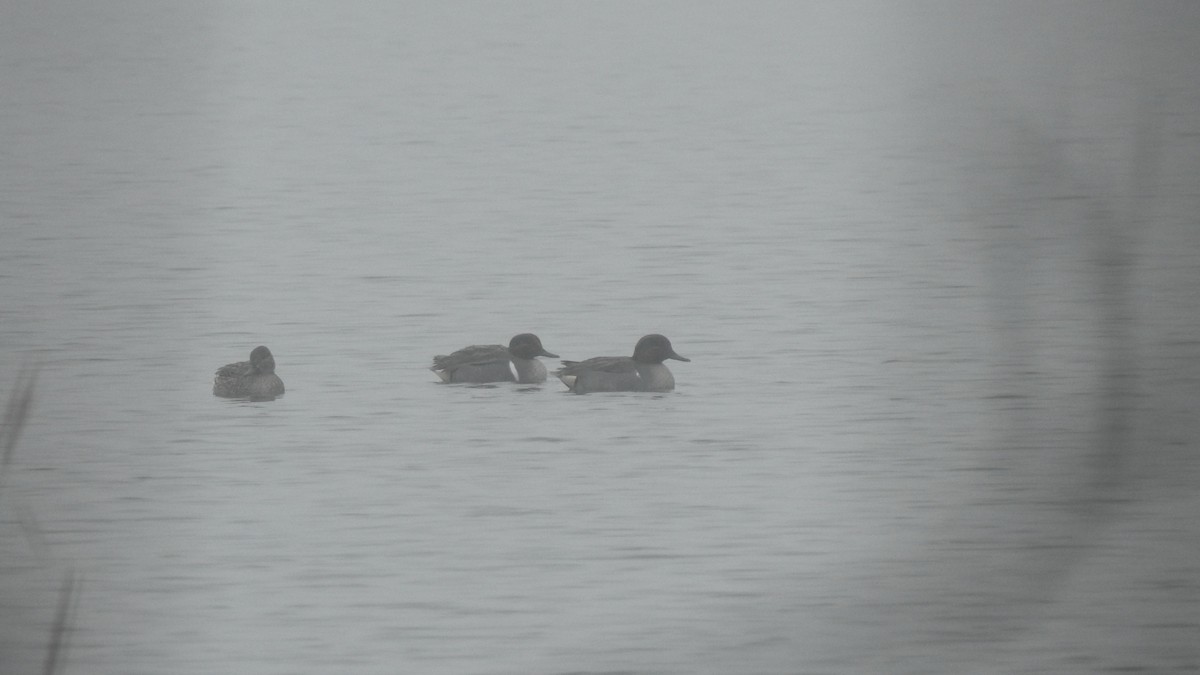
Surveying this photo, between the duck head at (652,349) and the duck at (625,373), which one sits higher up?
the duck head at (652,349)

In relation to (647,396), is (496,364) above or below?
above

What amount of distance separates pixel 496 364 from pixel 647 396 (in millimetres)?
855

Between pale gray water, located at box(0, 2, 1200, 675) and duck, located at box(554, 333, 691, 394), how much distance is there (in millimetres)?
182

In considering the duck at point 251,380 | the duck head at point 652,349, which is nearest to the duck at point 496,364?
the duck head at point 652,349

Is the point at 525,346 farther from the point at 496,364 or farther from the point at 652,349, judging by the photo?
the point at 652,349

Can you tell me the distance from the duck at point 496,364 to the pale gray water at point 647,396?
98 mm

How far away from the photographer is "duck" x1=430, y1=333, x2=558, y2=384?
10.4m

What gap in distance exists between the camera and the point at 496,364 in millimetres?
10484

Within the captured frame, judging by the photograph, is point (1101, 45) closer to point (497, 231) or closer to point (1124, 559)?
point (1124, 559)

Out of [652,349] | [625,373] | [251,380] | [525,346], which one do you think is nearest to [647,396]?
[625,373]

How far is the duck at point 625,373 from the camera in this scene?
10156 millimetres

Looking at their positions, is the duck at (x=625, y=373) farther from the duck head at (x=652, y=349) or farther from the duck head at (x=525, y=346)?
the duck head at (x=525, y=346)

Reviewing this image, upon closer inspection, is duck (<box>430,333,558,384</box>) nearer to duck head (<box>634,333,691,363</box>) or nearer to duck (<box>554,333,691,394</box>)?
duck (<box>554,333,691,394</box>)

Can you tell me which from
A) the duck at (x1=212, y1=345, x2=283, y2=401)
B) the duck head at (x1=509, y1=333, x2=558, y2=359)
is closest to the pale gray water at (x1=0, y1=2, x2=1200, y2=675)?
the duck at (x1=212, y1=345, x2=283, y2=401)
